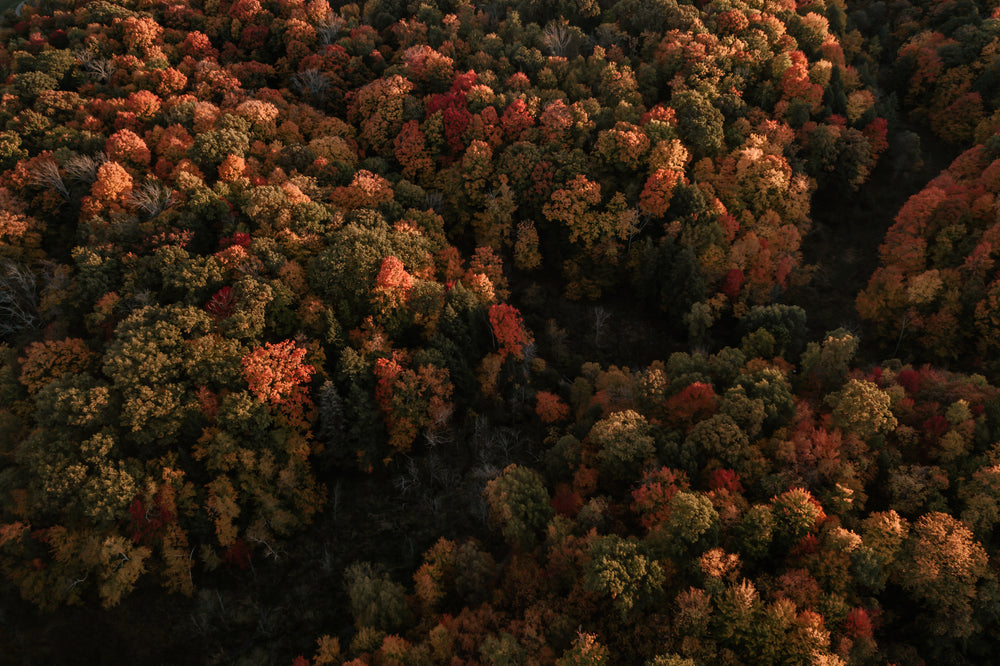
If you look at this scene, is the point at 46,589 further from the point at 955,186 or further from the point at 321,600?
the point at 955,186

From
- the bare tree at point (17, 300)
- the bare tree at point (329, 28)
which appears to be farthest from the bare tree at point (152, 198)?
the bare tree at point (329, 28)

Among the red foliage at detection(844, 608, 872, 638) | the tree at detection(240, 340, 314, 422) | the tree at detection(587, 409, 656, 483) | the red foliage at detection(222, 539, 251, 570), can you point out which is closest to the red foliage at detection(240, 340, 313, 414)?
the tree at detection(240, 340, 314, 422)

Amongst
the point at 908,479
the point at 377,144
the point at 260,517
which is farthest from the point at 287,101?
→ the point at 908,479

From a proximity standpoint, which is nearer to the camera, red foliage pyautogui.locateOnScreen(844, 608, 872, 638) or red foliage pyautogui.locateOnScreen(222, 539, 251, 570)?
red foliage pyautogui.locateOnScreen(844, 608, 872, 638)

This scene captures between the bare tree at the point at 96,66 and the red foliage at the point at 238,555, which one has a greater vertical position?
the bare tree at the point at 96,66

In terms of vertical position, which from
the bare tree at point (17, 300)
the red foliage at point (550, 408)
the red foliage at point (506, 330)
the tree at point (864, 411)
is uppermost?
the tree at point (864, 411)

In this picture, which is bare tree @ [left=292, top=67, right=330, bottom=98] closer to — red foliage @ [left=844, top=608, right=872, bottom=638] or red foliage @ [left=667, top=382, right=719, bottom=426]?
red foliage @ [left=667, top=382, right=719, bottom=426]

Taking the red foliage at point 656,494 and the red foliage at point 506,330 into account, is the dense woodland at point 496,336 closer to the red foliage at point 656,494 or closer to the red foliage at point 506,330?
the red foliage at point 656,494

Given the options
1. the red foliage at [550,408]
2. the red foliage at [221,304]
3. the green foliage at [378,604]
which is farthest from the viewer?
the red foliage at [550,408]
